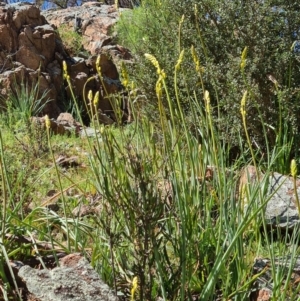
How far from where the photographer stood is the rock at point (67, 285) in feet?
4.78

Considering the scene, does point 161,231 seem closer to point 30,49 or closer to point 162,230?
point 162,230

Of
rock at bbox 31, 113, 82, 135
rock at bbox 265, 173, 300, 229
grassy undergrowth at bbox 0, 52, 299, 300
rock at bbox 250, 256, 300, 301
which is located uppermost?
grassy undergrowth at bbox 0, 52, 299, 300

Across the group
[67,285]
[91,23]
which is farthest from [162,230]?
[91,23]

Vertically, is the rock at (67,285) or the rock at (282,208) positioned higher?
the rock at (67,285)

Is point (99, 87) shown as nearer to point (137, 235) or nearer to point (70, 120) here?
point (70, 120)

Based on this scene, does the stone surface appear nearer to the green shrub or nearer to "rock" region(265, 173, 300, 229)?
the green shrub

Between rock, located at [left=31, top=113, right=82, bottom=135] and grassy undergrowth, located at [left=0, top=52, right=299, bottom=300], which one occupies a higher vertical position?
grassy undergrowth, located at [left=0, top=52, right=299, bottom=300]

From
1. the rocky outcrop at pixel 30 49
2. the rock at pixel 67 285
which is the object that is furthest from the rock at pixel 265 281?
the rocky outcrop at pixel 30 49

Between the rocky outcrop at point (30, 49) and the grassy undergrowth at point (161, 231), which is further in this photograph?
the rocky outcrop at point (30, 49)

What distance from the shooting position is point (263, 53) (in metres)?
4.38

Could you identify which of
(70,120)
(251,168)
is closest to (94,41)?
(70,120)

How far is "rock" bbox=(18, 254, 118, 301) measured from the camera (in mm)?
1456

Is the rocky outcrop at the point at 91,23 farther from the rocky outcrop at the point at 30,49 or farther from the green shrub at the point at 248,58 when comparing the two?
the green shrub at the point at 248,58

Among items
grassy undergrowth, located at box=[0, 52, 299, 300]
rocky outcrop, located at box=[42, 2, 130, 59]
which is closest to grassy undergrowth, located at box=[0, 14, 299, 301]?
grassy undergrowth, located at box=[0, 52, 299, 300]
